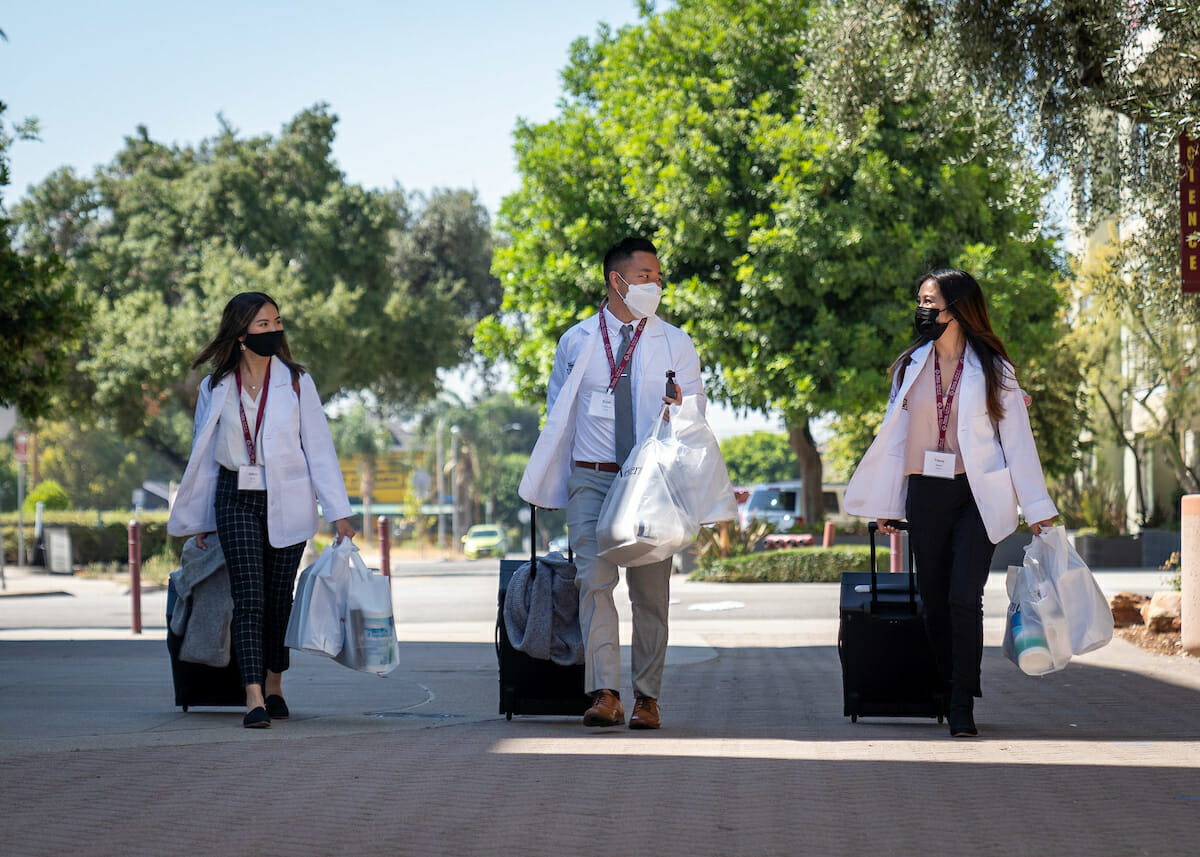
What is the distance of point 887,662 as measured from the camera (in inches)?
259

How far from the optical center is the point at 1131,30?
1082 cm

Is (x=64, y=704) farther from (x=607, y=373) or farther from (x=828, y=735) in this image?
(x=828, y=735)

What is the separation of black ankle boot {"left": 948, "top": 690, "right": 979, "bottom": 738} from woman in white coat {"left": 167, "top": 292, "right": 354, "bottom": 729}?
2560 mm

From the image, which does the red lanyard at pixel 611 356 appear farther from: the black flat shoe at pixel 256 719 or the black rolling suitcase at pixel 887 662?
the black flat shoe at pixel 256 719

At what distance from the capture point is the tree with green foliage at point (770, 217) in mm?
24453

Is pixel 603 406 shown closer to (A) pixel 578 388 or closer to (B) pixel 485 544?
(A) pixel 578 388

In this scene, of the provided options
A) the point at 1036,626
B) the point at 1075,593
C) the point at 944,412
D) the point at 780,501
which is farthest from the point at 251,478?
the point at 780,501

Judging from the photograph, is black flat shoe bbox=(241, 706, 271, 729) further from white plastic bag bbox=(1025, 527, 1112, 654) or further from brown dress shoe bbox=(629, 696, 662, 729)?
white plastic bag bbox=(1025, 527, 1112, 654)

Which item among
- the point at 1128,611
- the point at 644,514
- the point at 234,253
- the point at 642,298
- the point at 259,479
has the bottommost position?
the point at 1128,611

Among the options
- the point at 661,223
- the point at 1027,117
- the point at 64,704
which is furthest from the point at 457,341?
the point at 64,704

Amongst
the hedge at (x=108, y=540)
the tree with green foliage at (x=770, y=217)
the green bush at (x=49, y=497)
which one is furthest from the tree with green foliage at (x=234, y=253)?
the tree with green foliage at (x=770, y=217)

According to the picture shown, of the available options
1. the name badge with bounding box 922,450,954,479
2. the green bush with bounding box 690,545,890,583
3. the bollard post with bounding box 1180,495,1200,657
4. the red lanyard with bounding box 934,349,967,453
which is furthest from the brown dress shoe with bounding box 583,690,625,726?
the green bush with bounding box 690,545,890,583

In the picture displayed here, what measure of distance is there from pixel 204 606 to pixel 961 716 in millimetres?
3211

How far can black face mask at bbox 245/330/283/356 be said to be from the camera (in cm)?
670
